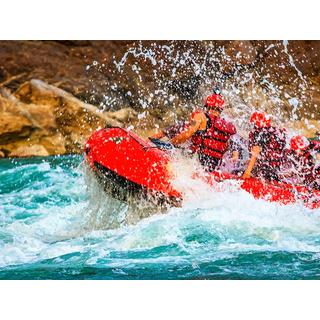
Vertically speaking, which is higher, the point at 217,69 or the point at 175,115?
the point at 217,69

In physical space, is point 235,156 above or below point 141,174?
above

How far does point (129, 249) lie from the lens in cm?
340

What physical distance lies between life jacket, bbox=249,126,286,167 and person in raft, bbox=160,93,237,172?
0.40 feet

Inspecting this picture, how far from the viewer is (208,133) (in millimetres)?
3461

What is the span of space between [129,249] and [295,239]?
0.86 metres

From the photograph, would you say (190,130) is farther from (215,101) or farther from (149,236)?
(149,236)

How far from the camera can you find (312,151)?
3.44 meters

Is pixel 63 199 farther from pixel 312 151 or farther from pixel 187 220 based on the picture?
pixel 312 151

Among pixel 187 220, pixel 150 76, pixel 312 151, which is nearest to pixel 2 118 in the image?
pixel 150 76

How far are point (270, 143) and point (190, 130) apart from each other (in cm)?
43

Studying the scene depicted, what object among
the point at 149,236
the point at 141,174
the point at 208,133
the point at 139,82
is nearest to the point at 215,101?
the point at 208,133

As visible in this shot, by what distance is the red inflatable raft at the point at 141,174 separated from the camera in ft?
11.2

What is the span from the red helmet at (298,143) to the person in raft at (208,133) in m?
0.31

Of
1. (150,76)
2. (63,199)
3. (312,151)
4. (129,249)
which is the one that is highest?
(150,76)
